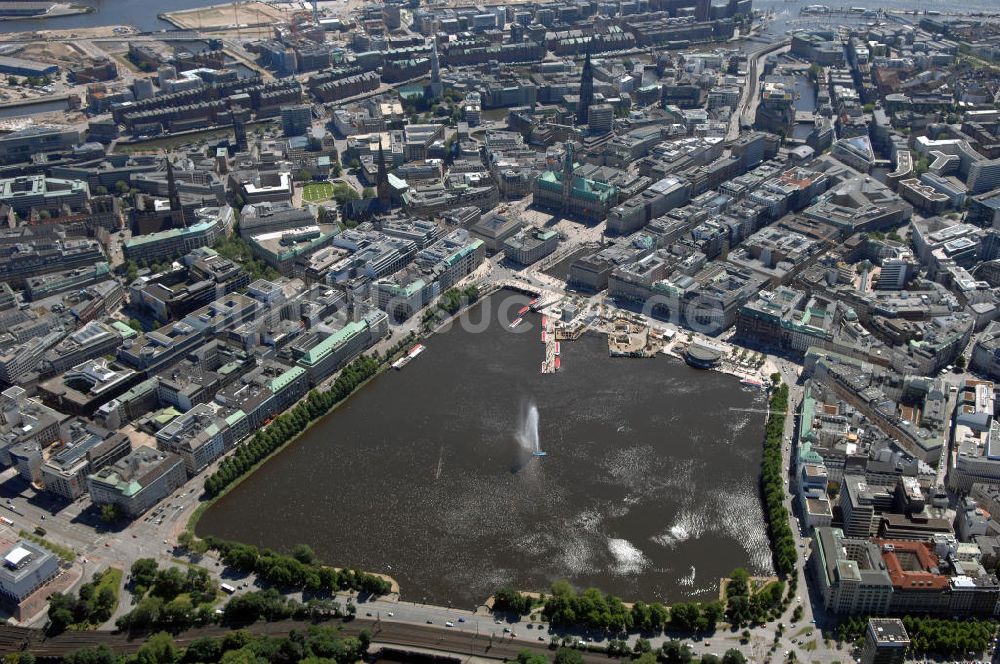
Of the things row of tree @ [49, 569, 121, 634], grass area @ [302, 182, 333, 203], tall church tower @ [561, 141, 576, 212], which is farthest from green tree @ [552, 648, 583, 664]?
grass area @ [302, 182, 333, 203]

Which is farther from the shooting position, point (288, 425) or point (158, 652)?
point (288, 425)

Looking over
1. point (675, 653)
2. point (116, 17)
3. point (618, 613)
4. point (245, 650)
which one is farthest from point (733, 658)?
point (116, 17)

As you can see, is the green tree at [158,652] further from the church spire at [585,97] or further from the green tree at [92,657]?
the church spire at [585,97]

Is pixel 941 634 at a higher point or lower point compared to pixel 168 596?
lower

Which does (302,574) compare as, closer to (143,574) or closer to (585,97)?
(143,574)

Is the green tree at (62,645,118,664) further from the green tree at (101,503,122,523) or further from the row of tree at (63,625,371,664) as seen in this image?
the green tree at (101,503,122,523)

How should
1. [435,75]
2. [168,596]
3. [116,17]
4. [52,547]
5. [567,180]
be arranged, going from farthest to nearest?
[116,17] → [435,75] → [567,180] → [52,547] → [168,596]

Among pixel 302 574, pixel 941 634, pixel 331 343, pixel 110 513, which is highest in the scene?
pixel 331 343
